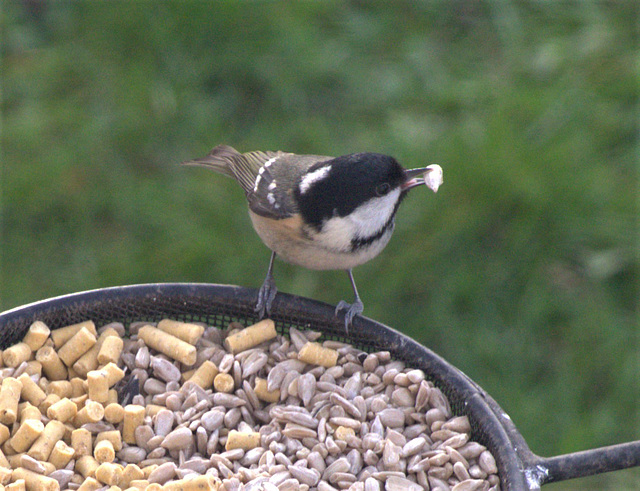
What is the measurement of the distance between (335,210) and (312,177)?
6.6 inches

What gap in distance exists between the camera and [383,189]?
9.11 feet

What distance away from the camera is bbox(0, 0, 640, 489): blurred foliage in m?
4.13

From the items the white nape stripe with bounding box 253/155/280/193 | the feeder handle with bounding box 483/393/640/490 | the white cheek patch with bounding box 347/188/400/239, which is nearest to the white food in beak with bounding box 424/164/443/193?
the white cheek patch with bounding box 347/188/400/239

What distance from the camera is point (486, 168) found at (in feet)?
14.3

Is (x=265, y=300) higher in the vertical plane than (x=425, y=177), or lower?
lower

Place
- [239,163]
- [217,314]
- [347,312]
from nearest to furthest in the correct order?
[347,312] → [217,314] → [239,163]

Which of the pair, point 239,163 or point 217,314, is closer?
point 217,314

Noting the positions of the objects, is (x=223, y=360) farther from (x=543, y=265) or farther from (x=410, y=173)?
(x=543, y=265)

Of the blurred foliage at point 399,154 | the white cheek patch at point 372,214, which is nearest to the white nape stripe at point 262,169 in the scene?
the white cheek patch at point 372,214

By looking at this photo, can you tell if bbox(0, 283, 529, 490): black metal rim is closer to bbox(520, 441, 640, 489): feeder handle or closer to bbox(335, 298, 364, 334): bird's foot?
bbox(335, 298, 364, 334): bird's foot

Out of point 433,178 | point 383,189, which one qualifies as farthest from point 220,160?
point 433,178

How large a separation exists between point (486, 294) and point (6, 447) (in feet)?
8.22

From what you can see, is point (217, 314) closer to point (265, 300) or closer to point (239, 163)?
point (265, 300)

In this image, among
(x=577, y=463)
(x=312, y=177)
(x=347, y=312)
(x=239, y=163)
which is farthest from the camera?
(x=239, y=163)
